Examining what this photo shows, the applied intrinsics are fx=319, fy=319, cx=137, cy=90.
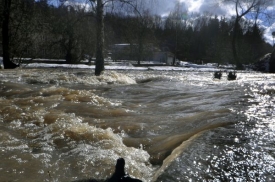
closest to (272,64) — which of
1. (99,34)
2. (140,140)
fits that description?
(99,34)

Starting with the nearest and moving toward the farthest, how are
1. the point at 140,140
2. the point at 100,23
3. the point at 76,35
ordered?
1. the point at 140,140
2. the point at 100,23
3. the point at 76,35

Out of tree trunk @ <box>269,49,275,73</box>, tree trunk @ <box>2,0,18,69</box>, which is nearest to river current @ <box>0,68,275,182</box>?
tree trunk @ <box>2,0,18,69</box>

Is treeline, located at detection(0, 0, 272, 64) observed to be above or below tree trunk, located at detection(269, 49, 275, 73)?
above

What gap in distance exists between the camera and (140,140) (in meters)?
3.64

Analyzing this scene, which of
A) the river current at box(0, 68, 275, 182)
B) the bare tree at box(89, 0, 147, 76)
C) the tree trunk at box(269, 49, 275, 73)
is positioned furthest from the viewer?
the tree trunk at box(269, 49, 275, 73)

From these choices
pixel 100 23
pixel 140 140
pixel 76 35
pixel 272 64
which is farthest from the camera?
pixel 76 35

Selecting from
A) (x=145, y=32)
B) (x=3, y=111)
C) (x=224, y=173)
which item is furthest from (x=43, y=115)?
(x=145, y=32)

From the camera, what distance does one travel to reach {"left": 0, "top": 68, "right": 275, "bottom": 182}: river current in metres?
2.28

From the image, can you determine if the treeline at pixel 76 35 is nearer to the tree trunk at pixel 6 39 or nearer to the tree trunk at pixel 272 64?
the tree trunk at pixel 6 39

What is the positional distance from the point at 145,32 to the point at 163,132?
126 feet

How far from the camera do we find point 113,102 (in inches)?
248

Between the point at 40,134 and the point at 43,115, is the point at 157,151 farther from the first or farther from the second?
the point at 43,115

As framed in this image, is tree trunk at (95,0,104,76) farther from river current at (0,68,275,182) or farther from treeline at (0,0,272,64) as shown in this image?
river current at (0,68,275,182)

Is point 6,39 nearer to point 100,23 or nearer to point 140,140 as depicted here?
point 100,23
